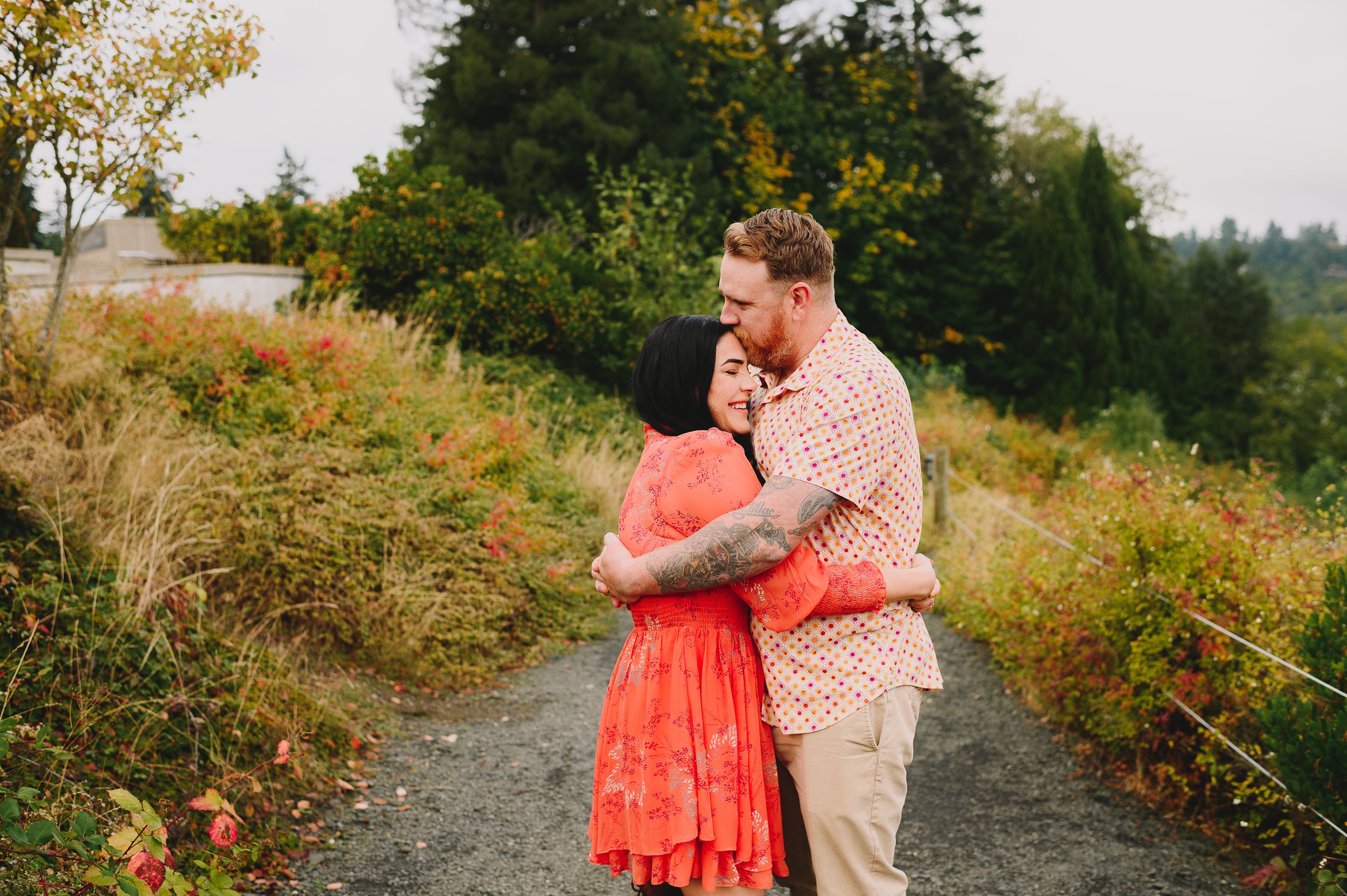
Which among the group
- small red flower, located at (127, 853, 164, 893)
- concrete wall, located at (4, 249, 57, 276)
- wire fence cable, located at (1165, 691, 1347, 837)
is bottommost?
small red flower, located at (127, 853, 164, 893)

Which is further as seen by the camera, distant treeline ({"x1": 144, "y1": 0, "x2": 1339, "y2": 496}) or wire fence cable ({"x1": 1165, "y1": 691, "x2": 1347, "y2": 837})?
distant treeline ({"x1": 144, "y1": 0, "x2": 1339, "y2": 496})

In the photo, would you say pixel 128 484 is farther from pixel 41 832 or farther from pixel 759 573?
pixel 759 573

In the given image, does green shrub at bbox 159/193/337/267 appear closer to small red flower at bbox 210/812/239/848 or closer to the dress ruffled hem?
small red flower at bbox 210/812/239/848

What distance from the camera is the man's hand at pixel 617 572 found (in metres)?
1.91

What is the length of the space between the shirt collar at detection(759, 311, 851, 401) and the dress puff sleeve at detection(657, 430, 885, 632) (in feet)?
0.60

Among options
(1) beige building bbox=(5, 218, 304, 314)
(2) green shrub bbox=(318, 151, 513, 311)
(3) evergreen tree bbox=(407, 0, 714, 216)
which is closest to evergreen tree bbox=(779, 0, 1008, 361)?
(3) evergreen tree bbox=(407, 0, 714, 216)

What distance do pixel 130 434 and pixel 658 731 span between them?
445 cm

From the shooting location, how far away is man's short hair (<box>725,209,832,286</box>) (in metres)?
2.01

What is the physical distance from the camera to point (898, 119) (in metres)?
21.6

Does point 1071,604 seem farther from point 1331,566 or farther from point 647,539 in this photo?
point 647,539

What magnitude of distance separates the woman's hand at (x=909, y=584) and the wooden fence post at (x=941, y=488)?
6.94 meters

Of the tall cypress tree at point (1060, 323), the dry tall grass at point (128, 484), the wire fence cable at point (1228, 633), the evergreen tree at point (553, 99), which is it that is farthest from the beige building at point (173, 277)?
the tall cypress tree at point (1060, 323)

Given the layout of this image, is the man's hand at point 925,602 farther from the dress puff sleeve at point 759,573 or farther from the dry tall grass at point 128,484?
the dry tall grass at point 128,484

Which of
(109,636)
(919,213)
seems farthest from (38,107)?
(919,213)
